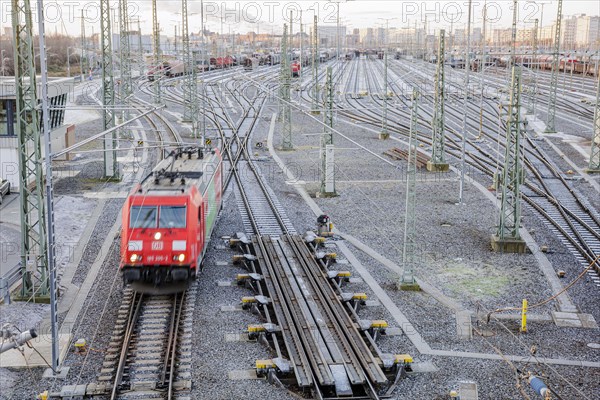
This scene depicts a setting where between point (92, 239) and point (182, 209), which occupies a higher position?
point (182, 209)

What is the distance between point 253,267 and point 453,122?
34.7 m

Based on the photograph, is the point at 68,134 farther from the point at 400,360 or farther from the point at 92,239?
the point at 400,360

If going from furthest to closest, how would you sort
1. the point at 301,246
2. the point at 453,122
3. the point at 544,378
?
the point at 453,122
the point at 301,246
the point at 544,378

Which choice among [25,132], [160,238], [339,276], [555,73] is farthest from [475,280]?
[555,73]

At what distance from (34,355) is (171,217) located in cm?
406

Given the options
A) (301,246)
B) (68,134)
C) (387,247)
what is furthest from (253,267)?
(68,134)

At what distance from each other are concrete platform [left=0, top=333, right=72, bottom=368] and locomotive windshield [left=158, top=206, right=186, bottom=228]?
311 cm

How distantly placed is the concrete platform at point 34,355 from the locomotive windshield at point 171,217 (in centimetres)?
311

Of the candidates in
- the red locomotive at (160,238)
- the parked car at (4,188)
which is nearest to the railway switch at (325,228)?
the red locomotive at (160,238)

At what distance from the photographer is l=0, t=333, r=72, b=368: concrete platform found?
1406 cm

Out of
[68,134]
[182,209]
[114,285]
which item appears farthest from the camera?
[68,134]

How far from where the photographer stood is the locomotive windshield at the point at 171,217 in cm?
1645

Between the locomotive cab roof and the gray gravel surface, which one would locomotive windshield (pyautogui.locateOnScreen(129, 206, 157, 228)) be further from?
the gray gravel surface

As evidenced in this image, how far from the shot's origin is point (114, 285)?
18359 mm
